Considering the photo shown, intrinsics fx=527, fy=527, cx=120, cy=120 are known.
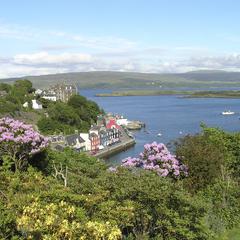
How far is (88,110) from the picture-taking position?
9606cm

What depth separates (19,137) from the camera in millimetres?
18406

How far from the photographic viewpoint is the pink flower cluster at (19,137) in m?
18.3

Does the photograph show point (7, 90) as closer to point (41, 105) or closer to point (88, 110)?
point (41, 105)

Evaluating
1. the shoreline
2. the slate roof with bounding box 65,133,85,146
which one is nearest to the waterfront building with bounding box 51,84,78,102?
the shoreline

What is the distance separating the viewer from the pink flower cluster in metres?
18.3

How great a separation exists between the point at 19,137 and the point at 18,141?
0.48 ft

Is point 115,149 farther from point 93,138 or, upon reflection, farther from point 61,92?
point 61,92

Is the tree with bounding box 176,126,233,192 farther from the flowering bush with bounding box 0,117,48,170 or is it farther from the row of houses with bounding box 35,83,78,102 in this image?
the row of houses with bounding box 35,83,78,102

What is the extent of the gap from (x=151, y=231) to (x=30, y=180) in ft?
10.1

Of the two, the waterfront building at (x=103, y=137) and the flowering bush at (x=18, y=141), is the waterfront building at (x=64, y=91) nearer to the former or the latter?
the waterfront building at (x=103, y=137)

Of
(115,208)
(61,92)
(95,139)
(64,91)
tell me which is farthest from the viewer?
(64,91)

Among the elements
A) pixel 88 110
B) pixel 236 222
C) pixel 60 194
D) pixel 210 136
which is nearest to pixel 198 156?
pixel 236 222

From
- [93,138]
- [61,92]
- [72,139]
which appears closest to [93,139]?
[93,138]

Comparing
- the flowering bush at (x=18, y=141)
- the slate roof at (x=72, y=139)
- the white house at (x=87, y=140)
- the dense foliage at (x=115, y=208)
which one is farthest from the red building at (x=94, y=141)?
the dense foliage at (x=115, y=208)
